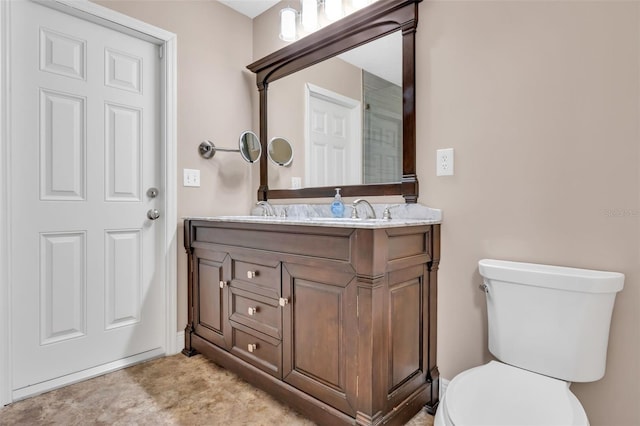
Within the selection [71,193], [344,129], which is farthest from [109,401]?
[344,129]

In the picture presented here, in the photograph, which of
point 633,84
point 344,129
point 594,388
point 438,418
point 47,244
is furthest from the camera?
point 344,129

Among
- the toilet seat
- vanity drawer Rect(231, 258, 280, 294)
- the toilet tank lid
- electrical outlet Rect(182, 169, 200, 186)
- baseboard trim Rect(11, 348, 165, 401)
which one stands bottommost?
baseboard trim Rect(11, 348, 165, 401)

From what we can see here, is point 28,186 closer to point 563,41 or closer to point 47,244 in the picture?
point 47,244

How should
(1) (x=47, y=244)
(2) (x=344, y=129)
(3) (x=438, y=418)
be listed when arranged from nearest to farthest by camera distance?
(3) (x=438, y=418) → (1) (x=47, y=244) → (2) (x=344, y=129)

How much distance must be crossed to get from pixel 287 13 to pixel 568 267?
1.98 meters

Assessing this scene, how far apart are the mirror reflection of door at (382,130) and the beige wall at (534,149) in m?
0.12

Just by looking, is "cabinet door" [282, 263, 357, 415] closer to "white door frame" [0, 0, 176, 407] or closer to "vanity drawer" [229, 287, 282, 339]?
"vanity drawer" [229, 287, 282, 339]

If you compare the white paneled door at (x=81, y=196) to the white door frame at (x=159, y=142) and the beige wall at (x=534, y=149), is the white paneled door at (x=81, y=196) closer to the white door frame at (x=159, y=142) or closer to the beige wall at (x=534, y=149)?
the white door frame at (x=159, y=142)

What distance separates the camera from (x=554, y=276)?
1145 mm

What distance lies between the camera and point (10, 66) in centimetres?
156

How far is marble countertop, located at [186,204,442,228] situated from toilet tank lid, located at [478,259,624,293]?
1.06 feet

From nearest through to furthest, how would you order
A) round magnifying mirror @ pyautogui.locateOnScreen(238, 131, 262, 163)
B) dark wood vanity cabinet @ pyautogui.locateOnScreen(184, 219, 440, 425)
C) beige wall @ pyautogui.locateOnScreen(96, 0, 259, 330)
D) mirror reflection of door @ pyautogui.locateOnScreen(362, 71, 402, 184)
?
dark wood vanity cabinet @ pyautogui.locateOnScreen(184, 219, 440, 425) < mirror reflection of door @ pyautogui.locateOnScreen(362, 71, 402, 184) < beige wall @ pyautogui.locateOnScreen(96, 0, 259, 330) < round magnifying mirror @ pyautogui.locateOnScreen(238, 131, 262, 163)

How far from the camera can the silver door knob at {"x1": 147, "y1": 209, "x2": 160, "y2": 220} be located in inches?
79.9

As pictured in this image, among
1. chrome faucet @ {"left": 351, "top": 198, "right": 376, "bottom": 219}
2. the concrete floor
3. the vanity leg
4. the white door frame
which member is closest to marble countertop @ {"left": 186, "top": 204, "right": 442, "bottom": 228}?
chrome faucet @ {"left": 351, "top": 198, "right": 376, "bottom": 219}
